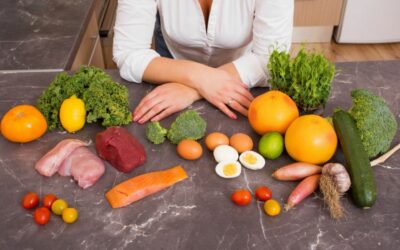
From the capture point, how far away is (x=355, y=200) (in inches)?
34.6

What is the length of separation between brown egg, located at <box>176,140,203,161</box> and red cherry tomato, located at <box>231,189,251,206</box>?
15cm

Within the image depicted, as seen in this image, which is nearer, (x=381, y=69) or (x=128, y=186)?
(x=128, y=186)

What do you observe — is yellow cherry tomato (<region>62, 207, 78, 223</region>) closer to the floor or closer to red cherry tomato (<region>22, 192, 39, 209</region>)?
red cherry tomato (<region>22, 192, 39, 209</region>)

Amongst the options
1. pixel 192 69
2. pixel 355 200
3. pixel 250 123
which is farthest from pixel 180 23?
pixel 355 200

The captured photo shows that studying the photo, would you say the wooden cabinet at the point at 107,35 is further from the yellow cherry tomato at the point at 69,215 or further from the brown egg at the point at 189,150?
the yellow cherry tomato at the point at 69,215

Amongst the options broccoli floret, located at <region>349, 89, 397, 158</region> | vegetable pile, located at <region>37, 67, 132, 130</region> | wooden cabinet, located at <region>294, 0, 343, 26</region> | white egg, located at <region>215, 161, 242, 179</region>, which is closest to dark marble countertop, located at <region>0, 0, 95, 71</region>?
vegetable pile, located at <region>37, 67, 132, 130</region>

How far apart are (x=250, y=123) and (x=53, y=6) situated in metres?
1.17

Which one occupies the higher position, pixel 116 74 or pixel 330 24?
pixel 116 74

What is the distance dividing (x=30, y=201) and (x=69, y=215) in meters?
0.10

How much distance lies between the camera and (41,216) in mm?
853

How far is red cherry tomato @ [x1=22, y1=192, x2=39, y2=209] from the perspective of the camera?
2.90 feet

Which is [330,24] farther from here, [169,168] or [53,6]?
[169,168]

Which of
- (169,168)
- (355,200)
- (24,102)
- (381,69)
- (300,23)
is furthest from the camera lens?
(300,23)

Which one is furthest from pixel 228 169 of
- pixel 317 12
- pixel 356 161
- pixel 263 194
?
pixel 317 12
